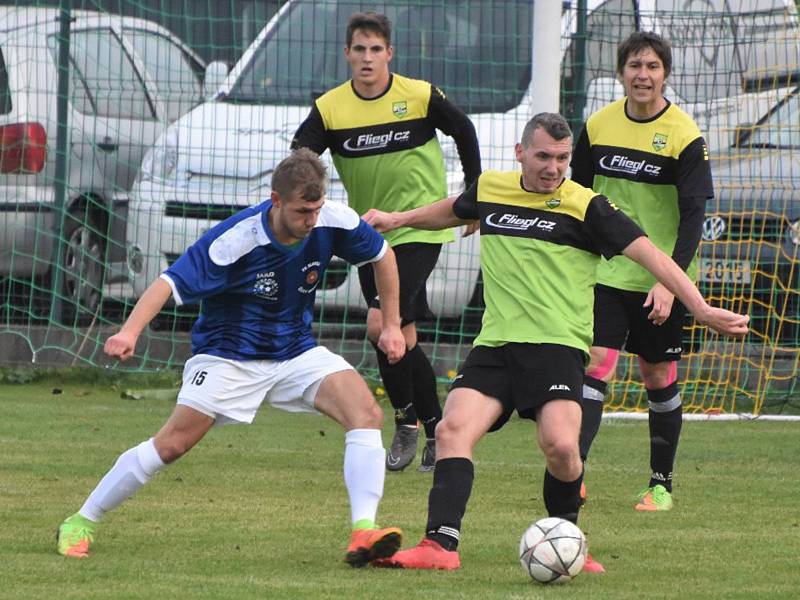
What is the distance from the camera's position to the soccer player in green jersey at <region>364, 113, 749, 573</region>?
19.5 feet

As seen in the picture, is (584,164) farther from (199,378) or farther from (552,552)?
(552,552)

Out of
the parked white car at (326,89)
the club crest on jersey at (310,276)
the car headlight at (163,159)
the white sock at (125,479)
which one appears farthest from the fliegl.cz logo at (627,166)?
the car headlight at (163,159)

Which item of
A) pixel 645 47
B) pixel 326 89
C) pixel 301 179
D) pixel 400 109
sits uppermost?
pixel 645 47

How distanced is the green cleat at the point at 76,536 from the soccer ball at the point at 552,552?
1.54 m

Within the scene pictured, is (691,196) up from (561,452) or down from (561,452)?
up

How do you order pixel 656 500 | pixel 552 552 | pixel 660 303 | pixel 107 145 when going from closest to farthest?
pixel 552 552 → pixel 660 303 → pixel 656 500 → pixel 107 145

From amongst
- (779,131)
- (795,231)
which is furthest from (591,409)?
(779,131)

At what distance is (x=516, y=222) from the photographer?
20.5 ft

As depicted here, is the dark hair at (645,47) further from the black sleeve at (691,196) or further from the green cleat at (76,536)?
the green cleat at (76,536)

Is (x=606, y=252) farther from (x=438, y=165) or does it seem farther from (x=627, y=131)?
(x=438, y=165)

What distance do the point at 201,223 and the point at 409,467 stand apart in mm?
3406

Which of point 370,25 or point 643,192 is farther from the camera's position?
point 370,25

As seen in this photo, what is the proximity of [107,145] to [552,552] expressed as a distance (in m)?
7.24

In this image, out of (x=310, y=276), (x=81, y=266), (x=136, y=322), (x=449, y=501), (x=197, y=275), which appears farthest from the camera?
(x=81, y=266)
